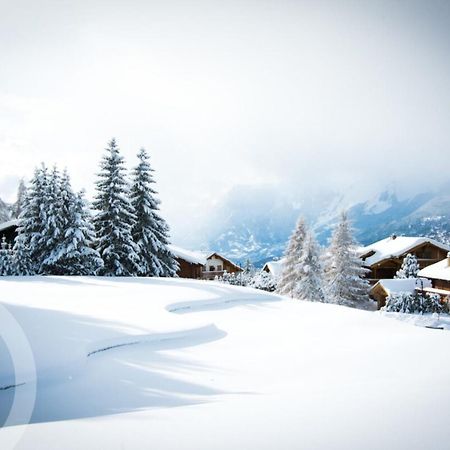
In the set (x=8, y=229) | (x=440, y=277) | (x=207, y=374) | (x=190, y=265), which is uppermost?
(x=8, y=229)

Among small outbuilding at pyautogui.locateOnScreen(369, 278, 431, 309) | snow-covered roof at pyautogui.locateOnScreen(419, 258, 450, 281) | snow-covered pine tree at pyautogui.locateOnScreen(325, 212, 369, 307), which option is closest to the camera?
snow-covered roof at pyautogui.locateOnScreen(419, 258, 450, 281)

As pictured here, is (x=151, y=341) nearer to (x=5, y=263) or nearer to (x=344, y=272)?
(x=5, y=263)

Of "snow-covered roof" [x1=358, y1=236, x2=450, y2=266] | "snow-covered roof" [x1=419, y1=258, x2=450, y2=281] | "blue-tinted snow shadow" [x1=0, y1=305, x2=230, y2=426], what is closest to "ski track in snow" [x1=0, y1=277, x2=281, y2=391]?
"blue-tinted snow shadow" [x1=0, y1=305, x2=230, y2=426]

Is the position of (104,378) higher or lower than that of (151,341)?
lower

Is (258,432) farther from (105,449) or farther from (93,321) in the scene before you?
(93,321)

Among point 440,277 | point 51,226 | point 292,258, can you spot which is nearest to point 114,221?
point 51,226

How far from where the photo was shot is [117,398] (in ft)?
14.5

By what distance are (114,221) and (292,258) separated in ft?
58.8

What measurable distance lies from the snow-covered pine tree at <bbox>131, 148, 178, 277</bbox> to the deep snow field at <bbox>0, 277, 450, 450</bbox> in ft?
35.8

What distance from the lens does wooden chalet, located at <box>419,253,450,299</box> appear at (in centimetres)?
2734

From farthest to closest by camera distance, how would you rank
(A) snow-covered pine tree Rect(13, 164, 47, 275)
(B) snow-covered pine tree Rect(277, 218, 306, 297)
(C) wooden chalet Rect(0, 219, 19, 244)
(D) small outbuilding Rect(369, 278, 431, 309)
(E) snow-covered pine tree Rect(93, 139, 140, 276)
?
(B) snow-covered pine tree Rect(277, 218, 306, 297) < (D) small outbuilding Rect(369, 278, 431, 309) < (C) wooden chalet Rect(0, 219, 19, 244) < (E) snow-covered pine tree Rect(93, 139, 140, 276) < (A) snow-covered pine tree Rect(13, 164, 47, 275)

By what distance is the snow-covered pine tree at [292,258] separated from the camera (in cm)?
3167

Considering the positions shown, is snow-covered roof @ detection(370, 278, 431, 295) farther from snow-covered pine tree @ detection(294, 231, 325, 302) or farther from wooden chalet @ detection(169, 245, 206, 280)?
wooden chalet @ detection(169, 245, 206, 280)

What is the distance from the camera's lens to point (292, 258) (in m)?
32.6
